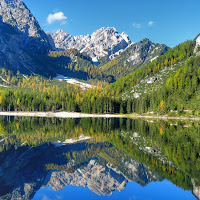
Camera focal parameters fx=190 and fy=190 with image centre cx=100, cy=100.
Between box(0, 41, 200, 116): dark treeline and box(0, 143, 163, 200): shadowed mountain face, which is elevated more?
box(0, 41, 200, 116): dark treeline

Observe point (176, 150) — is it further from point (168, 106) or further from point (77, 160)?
point (168, 106)

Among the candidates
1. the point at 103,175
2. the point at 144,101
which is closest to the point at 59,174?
the point at 103,175

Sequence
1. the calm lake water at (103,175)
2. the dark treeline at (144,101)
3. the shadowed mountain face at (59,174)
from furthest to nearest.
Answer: the dark treeline at (144,101)
the shadowed mountain face at (59,174)
the calm lake water at (103,175)

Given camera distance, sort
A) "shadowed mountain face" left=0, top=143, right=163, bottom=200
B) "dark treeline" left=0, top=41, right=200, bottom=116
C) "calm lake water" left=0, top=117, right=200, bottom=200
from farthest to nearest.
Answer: "dark treeline" left=0, top=41, right=200, bottom=116 → "shadowed mountain face" left=0, top=143, right=163, bottom=200 → "calm lake water" left=0, top=117, right=200, bottom=200

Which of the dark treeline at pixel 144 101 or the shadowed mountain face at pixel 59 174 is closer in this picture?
the shadowed mountain face at pixel 59 174

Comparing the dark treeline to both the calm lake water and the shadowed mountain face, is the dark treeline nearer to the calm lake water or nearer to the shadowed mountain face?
the calm lake water

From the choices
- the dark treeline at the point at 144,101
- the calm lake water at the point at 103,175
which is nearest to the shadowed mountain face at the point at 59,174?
the calm lake water at the point at 103,175

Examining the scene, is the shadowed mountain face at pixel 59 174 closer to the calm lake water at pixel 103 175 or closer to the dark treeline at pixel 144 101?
the calm lake water at pixel 103 175

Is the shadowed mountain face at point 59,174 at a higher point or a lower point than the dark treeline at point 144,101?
lower

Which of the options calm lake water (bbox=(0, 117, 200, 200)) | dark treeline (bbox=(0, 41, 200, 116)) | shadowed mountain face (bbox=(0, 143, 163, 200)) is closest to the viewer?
calm lake water (bbox=(0, 117, 200, 200))

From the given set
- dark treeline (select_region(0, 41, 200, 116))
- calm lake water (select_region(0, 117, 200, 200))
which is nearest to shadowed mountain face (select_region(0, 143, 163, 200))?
calm lake water (select_region(0, 117, 200, 200))

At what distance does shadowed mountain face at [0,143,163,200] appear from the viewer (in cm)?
1816

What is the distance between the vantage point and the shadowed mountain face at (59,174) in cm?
1816

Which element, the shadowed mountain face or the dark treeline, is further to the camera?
the dark treeline
